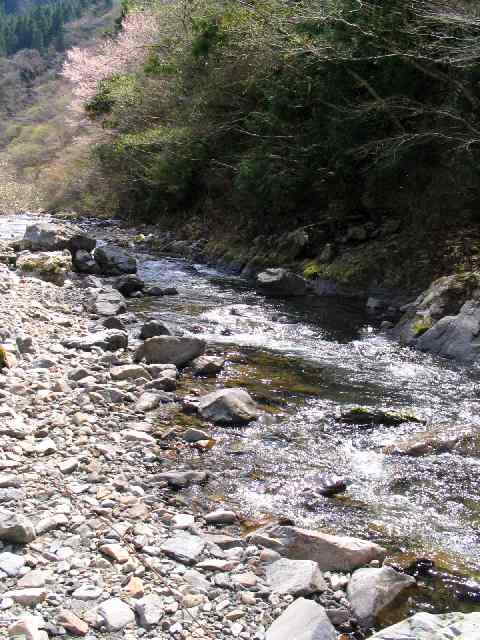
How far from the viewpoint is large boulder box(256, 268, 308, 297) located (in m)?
13.0

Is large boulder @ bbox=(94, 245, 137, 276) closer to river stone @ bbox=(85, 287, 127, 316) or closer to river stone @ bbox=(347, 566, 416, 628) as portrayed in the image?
river stone @ bbox=(85, 287, 127, 316)

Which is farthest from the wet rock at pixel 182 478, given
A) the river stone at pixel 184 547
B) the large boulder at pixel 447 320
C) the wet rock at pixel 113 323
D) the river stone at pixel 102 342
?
the large boulder at pixel 447 320

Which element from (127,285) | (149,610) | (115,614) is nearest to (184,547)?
(149,610)

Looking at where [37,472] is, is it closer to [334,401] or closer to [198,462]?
[198,462]

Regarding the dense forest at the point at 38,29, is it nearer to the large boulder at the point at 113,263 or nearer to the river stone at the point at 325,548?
the large boulder at the point at 113,263

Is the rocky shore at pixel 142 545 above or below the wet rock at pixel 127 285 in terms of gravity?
above

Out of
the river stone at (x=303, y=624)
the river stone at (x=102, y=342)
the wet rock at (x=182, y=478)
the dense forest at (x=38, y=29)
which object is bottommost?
the river stone at (x=102, y=342)

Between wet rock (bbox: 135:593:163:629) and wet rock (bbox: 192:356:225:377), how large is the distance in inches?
171

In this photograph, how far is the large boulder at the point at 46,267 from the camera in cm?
1271

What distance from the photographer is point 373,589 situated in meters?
3.50

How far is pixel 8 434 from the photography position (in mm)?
4910

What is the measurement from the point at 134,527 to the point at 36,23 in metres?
118

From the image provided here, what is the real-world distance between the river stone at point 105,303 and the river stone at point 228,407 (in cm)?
439

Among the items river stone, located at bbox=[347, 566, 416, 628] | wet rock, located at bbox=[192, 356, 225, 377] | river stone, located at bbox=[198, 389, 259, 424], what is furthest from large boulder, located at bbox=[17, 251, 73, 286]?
river stone, located at bbox=[347, 566, 416, 628]
